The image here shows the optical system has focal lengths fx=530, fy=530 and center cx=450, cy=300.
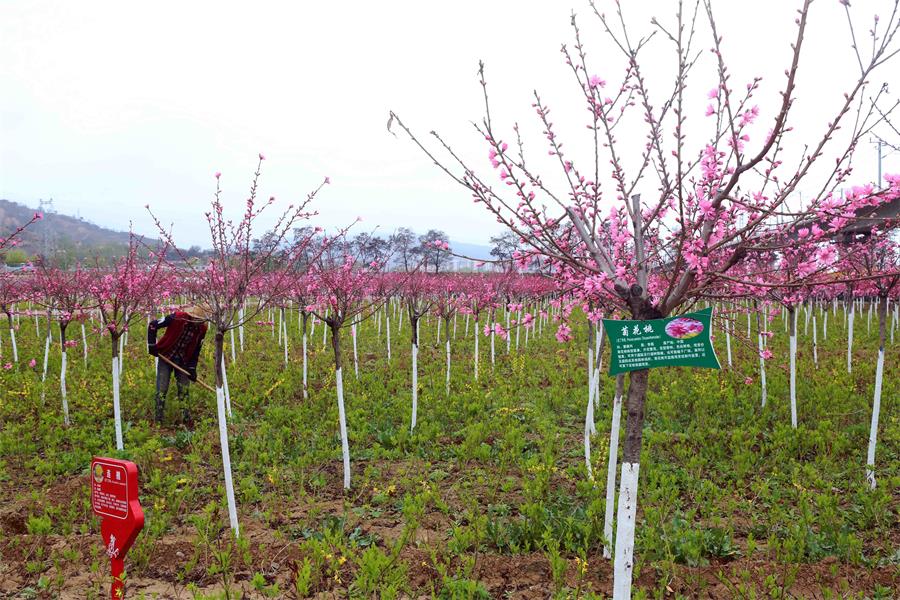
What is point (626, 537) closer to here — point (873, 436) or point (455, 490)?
point (455, 490)

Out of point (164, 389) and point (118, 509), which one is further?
point (164, 389)

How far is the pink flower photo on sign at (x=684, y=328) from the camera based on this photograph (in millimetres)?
2900

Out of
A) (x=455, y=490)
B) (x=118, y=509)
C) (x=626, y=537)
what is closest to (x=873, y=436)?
(x=626, y=537)

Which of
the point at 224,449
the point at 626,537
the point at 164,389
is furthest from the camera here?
the point at 164,389

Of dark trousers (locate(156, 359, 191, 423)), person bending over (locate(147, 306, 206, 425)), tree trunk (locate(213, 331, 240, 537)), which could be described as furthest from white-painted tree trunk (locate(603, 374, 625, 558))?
dark trousers (locate(156, 359, 191, 423))

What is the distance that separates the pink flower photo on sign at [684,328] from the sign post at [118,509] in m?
3.20

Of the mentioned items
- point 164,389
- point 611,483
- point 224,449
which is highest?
point 224,449

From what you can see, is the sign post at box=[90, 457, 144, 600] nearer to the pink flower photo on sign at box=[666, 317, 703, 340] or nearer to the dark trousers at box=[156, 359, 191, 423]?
the pink flower photo on sign at box=[666, 317, 703, 340]

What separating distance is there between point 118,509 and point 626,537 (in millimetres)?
3085

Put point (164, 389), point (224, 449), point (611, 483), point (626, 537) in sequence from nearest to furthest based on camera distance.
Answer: point (626, 537) → point (611, 483) → point (224, 449) → point (164, 389)

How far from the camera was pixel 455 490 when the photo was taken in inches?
228

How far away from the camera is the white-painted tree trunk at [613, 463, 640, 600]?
317cm

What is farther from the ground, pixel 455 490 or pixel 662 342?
pixel 662 342

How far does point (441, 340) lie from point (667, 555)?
1206 centimetres
